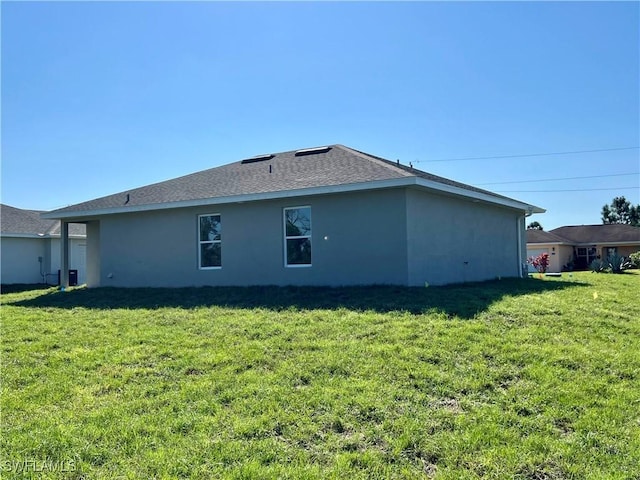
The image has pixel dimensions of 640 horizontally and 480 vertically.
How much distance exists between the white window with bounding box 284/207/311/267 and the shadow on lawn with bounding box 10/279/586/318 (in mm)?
943

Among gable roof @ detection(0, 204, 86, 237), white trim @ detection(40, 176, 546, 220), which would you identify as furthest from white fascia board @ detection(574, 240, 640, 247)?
gable roof @ detection(0, 204, 86, 237)

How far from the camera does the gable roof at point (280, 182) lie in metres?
11.5

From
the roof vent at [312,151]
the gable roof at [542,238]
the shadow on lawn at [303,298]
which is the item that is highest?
the roof vent at [312,151]

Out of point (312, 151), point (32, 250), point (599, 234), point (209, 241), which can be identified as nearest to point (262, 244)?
point (209, 241)

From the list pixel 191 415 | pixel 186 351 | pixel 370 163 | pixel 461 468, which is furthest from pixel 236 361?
pixel 370 163

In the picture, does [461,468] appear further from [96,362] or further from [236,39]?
[236,39]

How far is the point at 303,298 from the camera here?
10.5 m

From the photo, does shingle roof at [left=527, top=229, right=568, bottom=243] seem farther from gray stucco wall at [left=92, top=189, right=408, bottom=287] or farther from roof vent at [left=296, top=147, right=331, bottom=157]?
gray stucco wall at [left=92, top=189, right=408, bottom=287]

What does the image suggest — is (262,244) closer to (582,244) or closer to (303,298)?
(303,298)

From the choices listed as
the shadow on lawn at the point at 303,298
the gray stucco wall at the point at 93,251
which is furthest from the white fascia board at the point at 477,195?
the gray stucco wall at the point at 93,251

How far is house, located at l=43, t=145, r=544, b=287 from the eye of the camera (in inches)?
452

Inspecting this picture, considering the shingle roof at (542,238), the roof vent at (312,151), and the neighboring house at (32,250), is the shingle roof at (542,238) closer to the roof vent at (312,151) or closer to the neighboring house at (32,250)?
the roof vent at (312,151)

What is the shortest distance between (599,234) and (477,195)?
1288 inches

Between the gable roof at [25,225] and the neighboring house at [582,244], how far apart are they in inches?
1220
